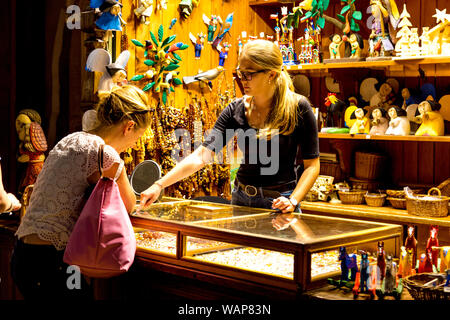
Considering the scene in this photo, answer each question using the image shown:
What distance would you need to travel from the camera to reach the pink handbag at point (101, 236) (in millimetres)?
1936

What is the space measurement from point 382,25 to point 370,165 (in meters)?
1.09

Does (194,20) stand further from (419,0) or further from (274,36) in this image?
(419,0)

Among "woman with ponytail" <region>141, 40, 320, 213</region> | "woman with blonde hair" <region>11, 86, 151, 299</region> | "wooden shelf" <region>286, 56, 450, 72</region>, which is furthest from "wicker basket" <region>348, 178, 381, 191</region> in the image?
"woman with blonde hair" <region>11, 86, 151, 299</region>

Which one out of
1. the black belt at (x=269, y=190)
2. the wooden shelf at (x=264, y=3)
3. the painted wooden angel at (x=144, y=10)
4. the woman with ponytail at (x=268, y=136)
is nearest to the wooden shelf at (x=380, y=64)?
the wooden shelf at (x=264, y=3)

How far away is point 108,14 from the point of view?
360cm

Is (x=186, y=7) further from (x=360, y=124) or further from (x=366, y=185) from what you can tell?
(x=366, y=185)

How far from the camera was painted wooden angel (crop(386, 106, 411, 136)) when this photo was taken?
4219mm

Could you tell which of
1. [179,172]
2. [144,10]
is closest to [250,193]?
[179,172]

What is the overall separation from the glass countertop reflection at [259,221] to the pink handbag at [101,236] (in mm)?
414

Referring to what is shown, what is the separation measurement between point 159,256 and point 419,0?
3239 millimetres
